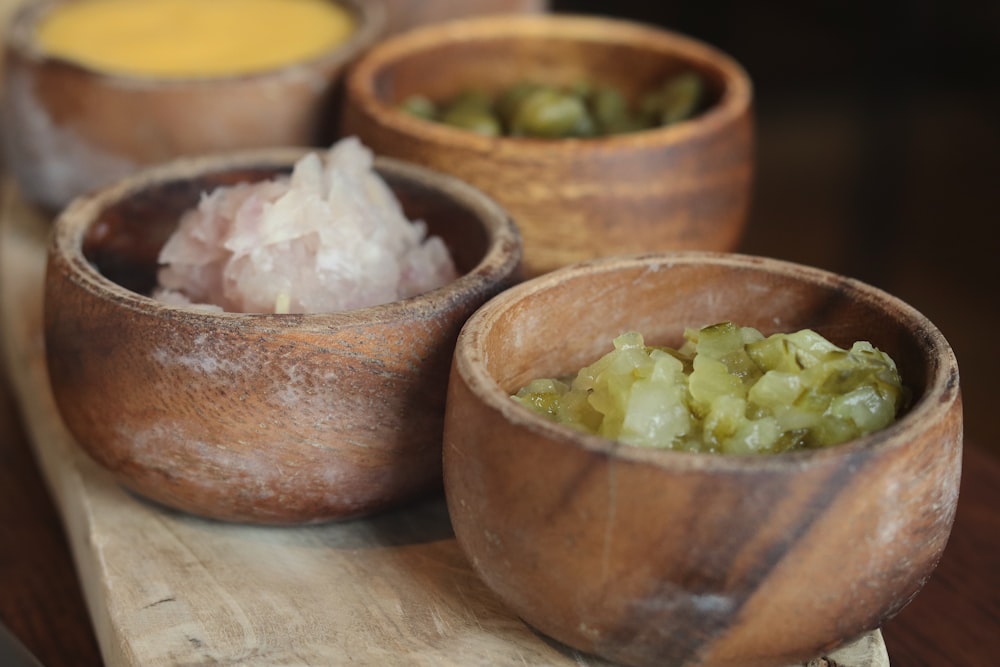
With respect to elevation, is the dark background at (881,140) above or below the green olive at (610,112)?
below

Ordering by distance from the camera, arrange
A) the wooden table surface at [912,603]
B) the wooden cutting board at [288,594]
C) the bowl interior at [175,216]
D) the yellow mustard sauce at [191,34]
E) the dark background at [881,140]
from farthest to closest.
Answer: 1. the dark background at [881,140]
2. the yellow mustard sauce at [191,34]
3. the bowl interior at [175,216]
4. the wooden table surface at [912,603]
5. the wooden cutting board at [288,594]

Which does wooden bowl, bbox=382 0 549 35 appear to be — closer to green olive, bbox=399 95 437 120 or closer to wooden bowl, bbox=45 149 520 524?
green olive, bbox=399 95 437 120

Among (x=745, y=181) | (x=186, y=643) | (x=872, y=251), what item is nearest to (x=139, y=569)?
(x=186, y=643)

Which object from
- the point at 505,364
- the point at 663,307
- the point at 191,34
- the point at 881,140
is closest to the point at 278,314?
the point at 505,364

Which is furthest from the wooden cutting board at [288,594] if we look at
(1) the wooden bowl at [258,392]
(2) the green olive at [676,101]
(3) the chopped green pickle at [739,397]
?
(2) the green olive at [676,101]

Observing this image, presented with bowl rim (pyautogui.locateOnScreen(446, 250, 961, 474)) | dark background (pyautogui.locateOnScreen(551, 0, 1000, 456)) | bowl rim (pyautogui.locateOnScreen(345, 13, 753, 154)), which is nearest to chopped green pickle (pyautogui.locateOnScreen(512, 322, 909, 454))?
bowl rim (pyautogui.locateOnScreen(446, 250, 961, 474))

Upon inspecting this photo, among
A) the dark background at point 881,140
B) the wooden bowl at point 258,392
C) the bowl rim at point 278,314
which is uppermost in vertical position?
the bowl rim at point 278,314

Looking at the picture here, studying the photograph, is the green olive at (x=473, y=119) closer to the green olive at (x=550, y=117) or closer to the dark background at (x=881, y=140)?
the green olive at (x=550, y=117)

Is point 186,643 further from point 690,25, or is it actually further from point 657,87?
point 690,25
